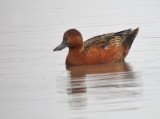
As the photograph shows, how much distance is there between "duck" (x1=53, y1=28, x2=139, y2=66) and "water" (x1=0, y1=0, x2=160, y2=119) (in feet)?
0.75

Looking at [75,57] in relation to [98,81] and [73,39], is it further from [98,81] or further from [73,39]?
[98,81]

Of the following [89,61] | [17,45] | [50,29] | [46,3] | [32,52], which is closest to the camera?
[89,61]

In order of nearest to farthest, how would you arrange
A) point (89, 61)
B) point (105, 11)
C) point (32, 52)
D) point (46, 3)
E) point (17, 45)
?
point (89, 61) → point (32, 52) → point (17, 45) → point (105, 11) → point (46, 3)

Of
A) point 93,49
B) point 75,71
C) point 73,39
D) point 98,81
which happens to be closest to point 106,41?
point 93,49

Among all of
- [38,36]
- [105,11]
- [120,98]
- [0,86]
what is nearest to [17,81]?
[0,86]

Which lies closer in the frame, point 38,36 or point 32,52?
point 32,52

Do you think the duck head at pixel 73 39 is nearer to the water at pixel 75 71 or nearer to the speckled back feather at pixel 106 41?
the speckled back feather at pixel 106 41

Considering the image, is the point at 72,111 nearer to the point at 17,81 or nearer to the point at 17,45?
the point at 17,81

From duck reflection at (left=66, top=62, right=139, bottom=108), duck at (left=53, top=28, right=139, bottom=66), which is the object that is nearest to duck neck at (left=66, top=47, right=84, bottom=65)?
duck at (left=53, top=28, right=139, bottom=66)

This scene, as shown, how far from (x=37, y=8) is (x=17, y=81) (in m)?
12.9

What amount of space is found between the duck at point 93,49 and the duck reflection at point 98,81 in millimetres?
192

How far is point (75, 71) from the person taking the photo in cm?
1373

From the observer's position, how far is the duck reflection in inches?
425

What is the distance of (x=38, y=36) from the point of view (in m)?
18.6
